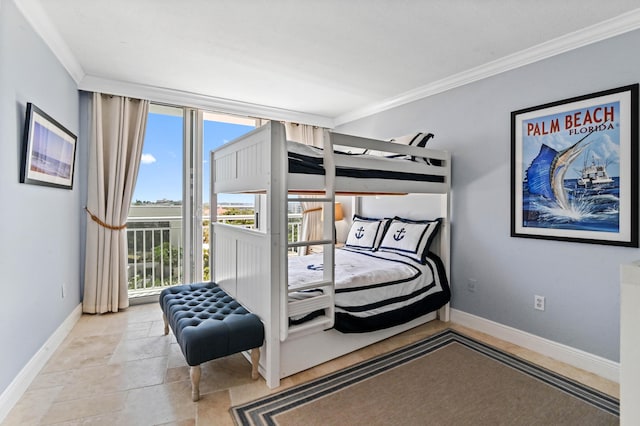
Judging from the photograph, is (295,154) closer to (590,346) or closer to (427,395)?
(427,395)

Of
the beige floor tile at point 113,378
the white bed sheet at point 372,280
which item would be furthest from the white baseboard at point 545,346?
the beige floor tile at point 113,378

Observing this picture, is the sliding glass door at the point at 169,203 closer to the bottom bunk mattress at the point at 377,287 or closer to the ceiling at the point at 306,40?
the ceiling at the point at 306,40

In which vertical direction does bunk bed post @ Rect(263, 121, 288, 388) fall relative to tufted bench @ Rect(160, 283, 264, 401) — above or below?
above

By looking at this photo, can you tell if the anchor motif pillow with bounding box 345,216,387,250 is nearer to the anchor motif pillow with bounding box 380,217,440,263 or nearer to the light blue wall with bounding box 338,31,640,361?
the anchor motif pillow with bounding box 380,217,440,263

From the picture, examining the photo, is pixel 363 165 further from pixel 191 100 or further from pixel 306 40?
pixel 191 100

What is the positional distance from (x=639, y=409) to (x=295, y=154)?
1.88 metres

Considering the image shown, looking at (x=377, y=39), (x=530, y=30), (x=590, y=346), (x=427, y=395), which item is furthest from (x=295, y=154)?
(x=590, y=346)

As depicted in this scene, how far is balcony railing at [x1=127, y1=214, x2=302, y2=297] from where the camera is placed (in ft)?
12.3

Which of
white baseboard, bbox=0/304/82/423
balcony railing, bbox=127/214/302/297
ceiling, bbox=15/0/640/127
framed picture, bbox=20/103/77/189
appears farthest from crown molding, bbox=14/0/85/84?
white baseboard, bbox=0/304/82/423

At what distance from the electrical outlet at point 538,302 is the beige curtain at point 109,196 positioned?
12.7ft

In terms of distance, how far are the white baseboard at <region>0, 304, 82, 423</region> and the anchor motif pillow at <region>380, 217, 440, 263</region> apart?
2.93 meters

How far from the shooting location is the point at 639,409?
2.93 feet

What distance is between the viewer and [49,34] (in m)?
2.29

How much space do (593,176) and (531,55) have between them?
3.49ft
